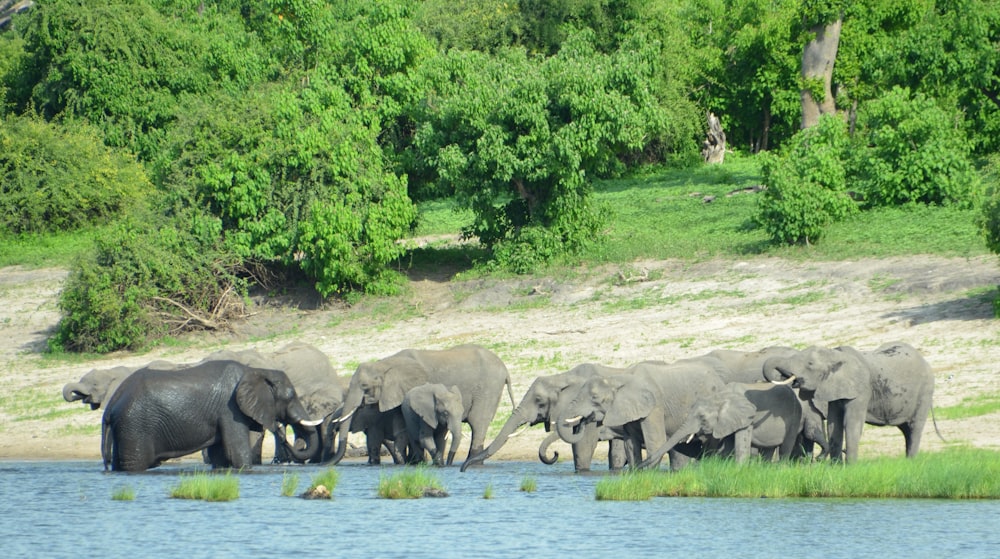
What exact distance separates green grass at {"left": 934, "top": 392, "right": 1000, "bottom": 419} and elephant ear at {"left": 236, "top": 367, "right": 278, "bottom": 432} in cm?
863

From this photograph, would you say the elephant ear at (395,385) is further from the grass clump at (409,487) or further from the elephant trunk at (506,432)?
the grass clump at (409,487)

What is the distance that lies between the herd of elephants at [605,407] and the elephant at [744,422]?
0.02 metres

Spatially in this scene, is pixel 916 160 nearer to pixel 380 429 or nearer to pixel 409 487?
pixel 380 429

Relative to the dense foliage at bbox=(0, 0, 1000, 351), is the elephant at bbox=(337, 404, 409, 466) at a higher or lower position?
lower

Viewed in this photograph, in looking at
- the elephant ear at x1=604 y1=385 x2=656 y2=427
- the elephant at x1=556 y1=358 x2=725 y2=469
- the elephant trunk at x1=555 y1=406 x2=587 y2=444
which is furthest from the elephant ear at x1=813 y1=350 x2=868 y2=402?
the elephant trunk at x1=555 y1=406 x2=587 y2=444

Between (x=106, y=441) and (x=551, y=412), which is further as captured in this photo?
(x=551, y=412)

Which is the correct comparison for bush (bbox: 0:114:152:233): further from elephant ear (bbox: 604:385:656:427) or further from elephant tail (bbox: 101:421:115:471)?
elephant ear (bbox: 604:385:656:427)

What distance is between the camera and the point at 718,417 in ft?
55.9

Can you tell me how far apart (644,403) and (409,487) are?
2.86m

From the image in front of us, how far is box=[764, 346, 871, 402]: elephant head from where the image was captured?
1730cm

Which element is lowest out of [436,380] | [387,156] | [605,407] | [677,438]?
[436,380]

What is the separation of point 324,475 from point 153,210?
1590 centimetres

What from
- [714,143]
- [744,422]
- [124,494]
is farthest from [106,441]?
[714,143]

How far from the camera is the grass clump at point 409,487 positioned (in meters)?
17.8
